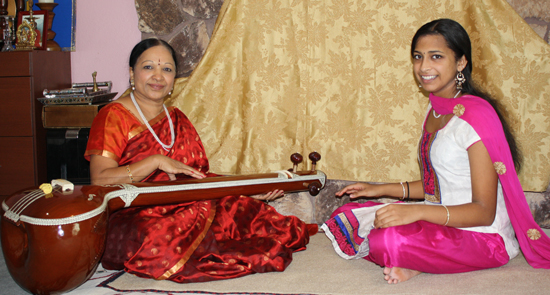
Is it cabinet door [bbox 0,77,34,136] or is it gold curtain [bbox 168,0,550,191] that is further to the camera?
cabinet door [bbox 0,77,34,136]

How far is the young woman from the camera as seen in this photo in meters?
1.79

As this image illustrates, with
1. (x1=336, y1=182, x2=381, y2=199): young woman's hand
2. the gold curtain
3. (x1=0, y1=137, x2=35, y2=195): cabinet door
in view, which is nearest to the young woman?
(x1=336, y1=182, x2=381, y2=199): young woman's hand

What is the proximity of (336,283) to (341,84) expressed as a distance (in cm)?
121

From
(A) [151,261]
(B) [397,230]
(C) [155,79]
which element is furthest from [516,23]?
(A) [151,261]

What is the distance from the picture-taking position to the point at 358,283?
74.4 inches

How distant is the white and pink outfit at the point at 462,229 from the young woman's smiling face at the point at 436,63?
3.8 inches

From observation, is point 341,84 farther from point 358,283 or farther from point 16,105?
point 16,105

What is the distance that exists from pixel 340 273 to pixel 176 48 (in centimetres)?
170

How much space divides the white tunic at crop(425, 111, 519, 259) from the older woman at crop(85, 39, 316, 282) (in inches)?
29.0

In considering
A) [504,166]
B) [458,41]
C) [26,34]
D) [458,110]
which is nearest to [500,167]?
[504,166]

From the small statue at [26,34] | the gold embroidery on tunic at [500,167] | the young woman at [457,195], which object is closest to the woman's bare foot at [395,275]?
the young woman at [457,195]

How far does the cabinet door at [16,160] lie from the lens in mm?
2719

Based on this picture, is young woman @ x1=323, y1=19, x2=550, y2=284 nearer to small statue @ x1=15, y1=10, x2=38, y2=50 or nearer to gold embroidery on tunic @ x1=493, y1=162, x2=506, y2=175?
gold embroidery on tunic @ x1=493, y1=162, x2=506, y2=175

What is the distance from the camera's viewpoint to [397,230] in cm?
182
